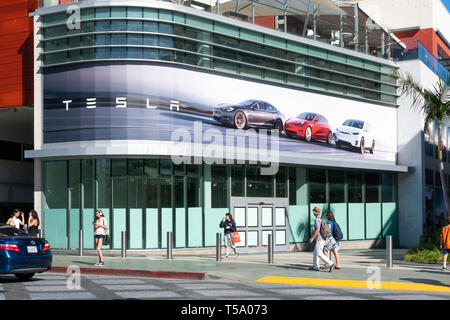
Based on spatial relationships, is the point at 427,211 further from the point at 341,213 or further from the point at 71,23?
the point at 71,23

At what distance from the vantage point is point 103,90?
83.5 feet

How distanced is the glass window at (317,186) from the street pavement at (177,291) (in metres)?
15.5

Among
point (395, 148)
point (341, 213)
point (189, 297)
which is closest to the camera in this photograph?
point (189, 297)

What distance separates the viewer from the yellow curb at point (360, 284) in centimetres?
1523

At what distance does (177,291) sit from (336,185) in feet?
66.0

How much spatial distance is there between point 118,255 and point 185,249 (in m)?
2.90

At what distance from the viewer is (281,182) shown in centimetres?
3023

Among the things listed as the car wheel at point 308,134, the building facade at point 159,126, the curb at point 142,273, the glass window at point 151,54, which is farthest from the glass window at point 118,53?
the car wheel at point 308,134

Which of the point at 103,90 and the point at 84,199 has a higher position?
the point at 103,90

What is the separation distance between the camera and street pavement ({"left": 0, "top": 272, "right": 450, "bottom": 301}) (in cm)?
1309

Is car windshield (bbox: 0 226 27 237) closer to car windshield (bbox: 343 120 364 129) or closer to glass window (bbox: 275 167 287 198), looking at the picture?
glass window (bbox: 275 167 287 198)

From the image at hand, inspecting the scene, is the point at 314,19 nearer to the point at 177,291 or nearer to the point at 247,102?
the point at 247,102
